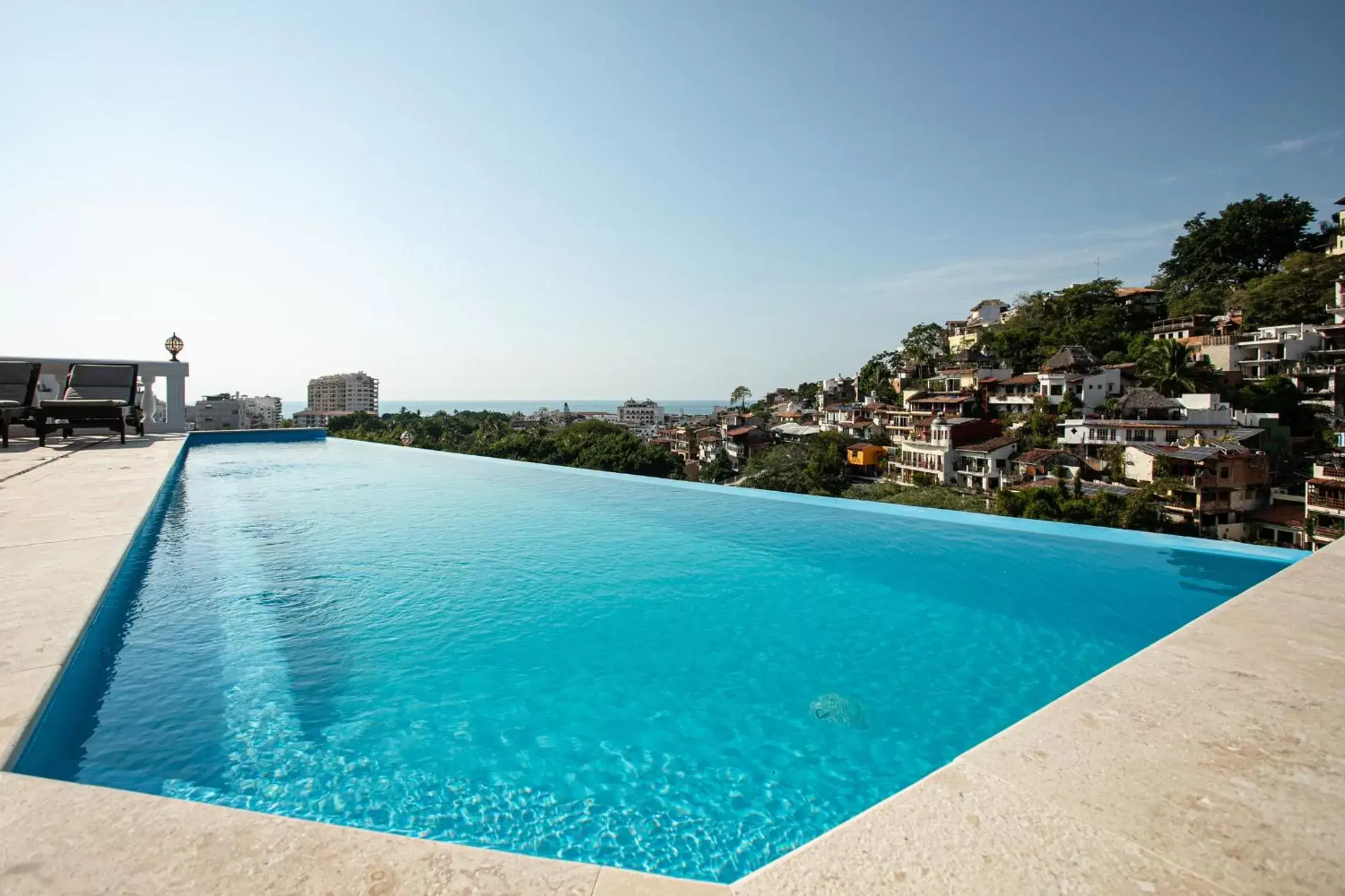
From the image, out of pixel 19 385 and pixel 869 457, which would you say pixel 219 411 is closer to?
pixel 19 385

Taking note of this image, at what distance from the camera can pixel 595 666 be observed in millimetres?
3266

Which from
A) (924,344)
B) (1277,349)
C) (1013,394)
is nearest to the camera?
(1277,349)

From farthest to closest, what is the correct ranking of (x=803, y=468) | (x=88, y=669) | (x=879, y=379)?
(x=879, y=379) → (x=803, y=468) → (x=88, y=669)

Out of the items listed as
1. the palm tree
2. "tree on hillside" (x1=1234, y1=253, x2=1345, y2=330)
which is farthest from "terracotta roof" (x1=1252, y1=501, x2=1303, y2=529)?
"tree on hillside" (x1=1234, y1=253, x2=1345, y2=330)

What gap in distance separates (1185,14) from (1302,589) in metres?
23.4

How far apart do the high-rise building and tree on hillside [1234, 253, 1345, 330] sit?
119 meters

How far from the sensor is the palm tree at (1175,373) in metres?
36.2

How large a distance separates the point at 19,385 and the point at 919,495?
34.3 metres

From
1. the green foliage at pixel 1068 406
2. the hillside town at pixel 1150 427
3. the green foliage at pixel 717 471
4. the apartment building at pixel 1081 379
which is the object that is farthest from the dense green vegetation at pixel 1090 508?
the green foliage at pixel 717 471

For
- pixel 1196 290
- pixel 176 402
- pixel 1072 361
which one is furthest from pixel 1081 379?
pixel 176 402

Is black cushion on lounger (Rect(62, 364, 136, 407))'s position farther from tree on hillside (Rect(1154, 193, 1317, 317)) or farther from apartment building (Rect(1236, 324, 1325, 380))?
tree on hillside (Rect(1154, 193, 1317, 317))

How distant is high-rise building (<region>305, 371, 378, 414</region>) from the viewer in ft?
372

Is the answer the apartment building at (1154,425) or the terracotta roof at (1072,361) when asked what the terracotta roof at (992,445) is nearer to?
the apartment building at (1154,425)

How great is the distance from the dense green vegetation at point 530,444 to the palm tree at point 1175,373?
31.5 metres
